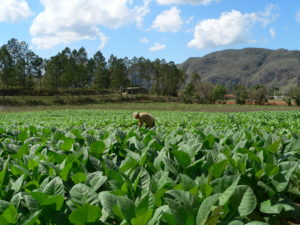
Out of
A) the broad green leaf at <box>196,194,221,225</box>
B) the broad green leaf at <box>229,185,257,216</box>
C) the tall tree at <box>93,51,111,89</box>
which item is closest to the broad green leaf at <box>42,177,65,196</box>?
the broad green leaf at <box>196,194,221,225</box>

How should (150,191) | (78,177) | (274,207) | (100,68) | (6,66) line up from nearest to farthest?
(150,191)
(274,207)
(78,177)
(6,66)
(100,68)

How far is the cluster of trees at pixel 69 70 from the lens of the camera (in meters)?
64.8

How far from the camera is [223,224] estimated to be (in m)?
1.29

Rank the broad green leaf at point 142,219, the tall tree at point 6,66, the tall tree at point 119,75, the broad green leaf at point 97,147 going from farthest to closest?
the tall tree at point 119,75 < the tall tree at point 6,66 < the broad green leaf at point 97,147 < the broad green leaf at point 142,219

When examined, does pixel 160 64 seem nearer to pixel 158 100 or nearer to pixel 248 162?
pixel 158 100

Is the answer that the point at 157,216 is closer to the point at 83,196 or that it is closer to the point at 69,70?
the point at 83,196

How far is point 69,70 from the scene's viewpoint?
65812 millimetres

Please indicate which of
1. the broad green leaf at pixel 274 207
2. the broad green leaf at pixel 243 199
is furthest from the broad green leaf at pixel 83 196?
the broad green leaf at pixel 274 207

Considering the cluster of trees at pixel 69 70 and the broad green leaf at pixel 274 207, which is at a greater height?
the cluster of trees at pixel 69 70

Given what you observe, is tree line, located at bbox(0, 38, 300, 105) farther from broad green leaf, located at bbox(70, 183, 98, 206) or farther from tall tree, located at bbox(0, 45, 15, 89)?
broad green leaf, located at bbox(70, 183, 98, 206)

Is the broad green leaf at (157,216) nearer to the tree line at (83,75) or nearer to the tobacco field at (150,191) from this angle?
the tobacco field at (150,191)

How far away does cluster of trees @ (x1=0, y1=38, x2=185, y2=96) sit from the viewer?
64.8 m

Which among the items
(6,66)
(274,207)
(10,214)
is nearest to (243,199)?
(274,207)

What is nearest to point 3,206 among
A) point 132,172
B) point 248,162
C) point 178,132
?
point 132,172
